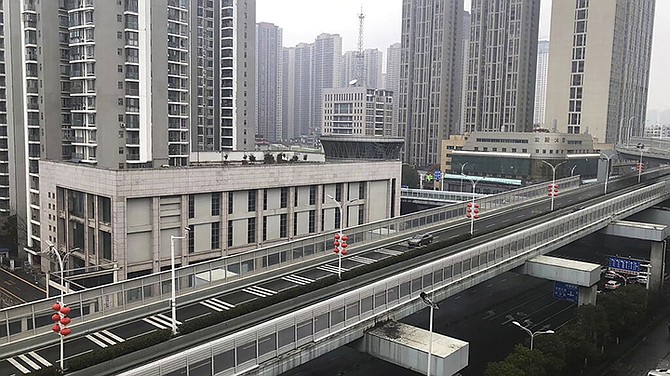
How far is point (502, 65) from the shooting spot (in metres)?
161

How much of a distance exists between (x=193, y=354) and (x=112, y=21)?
51.7 metres

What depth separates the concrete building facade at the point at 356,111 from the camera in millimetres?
160250

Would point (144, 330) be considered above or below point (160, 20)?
below

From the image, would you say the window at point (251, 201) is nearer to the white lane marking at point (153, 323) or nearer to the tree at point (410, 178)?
the white lane marking at point (153, 323)

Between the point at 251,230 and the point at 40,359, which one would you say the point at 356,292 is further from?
the point at 251,230

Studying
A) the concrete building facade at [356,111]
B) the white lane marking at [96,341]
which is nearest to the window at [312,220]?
the white lane marking at [96,341]

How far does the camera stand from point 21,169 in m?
71.4

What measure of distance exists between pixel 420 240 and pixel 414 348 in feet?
64.4

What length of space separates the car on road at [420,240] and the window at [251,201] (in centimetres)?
1683

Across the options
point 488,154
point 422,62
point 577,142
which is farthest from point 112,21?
point 422,62

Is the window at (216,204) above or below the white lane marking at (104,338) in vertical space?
above

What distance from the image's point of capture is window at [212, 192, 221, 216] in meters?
54.0

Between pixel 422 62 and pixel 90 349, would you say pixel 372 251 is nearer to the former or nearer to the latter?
pixel 90 349

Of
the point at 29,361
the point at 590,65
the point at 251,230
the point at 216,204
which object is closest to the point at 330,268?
the point at 216,204
